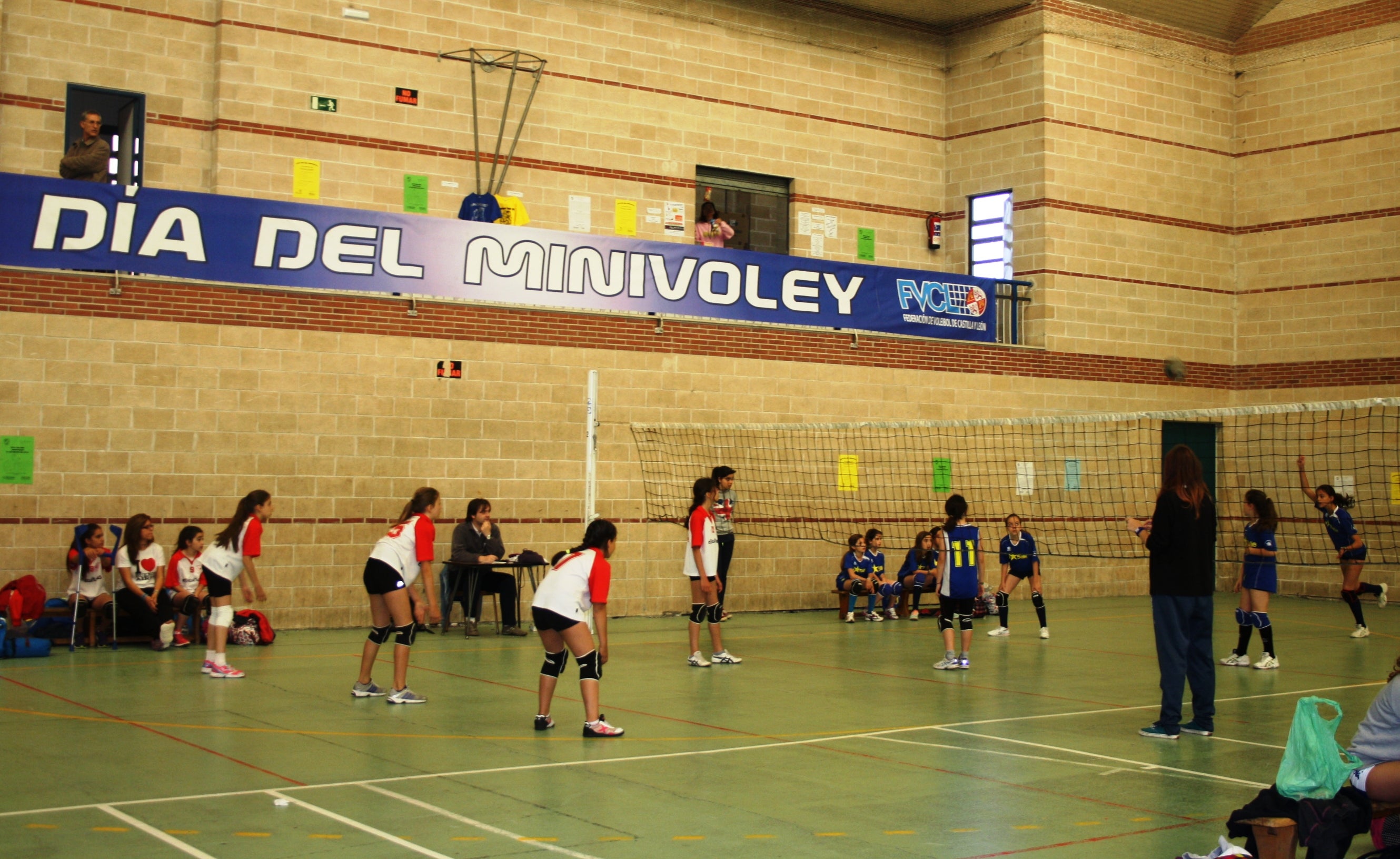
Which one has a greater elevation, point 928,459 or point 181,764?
point 928,459

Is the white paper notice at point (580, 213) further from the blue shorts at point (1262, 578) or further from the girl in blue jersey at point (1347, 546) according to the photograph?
the blue shorts at point (1262, 578)

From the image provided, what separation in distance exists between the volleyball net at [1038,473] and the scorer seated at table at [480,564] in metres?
2.55

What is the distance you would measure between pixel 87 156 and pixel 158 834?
1056cm

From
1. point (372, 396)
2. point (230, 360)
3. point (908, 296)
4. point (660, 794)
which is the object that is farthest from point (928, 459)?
point (660, 794)

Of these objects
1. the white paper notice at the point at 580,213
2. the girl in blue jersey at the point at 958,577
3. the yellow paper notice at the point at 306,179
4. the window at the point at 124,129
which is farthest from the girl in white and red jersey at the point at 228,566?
the white paper notice at the point at 580,213

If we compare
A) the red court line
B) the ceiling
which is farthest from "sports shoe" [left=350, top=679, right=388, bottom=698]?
the ceiling

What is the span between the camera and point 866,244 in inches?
814

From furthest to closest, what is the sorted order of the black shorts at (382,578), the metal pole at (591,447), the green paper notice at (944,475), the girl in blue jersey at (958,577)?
the green paper notice at (944,475), the metal pole at (591,447), the girl in blue jersey at (958,577), the black shorts at (382,578)

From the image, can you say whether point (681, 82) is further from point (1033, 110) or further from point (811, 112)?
point (1033, 110)

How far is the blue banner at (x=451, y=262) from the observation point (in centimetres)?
1355

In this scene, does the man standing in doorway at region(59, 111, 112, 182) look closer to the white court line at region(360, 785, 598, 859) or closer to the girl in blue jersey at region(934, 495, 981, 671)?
the girl in blue jersey at region(934, 495, 981, 671)

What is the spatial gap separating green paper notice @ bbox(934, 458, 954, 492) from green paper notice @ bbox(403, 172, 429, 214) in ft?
27.0

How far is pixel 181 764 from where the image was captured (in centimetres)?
763

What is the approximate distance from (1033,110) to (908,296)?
12.8 ft
